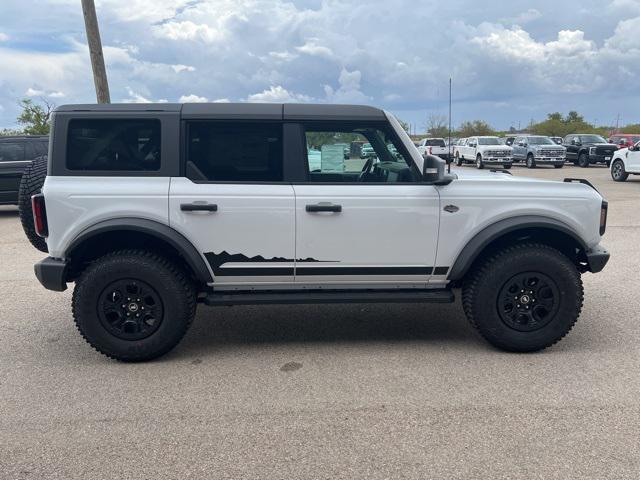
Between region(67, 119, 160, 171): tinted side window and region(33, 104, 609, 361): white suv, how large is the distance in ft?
0.03

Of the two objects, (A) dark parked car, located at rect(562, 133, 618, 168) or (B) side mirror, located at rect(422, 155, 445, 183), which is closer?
(B) side mirror, located at rect(422, 155, 445, 183)

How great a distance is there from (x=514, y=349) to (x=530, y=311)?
0.32 meters

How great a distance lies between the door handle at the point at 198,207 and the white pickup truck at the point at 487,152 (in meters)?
24.1

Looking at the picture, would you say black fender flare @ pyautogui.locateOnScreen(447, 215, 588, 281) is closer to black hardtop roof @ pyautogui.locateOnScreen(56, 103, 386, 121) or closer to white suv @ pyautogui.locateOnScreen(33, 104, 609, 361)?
white suv @ pyautogui.locateOnScreen(33, 104, 609, 361)

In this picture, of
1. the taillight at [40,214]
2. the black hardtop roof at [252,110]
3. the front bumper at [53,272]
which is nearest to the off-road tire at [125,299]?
the front bumper at [53,272]

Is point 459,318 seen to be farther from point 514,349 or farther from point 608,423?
point 608,423

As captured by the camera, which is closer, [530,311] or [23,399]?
[23,399]

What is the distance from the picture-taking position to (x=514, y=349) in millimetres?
4059

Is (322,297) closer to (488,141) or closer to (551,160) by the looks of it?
(551,160)

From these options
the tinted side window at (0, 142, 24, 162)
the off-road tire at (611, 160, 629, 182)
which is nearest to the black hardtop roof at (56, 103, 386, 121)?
the tinted side window at (0, 142, 24, 162)

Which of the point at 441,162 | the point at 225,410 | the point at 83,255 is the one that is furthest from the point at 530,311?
the point at 83,255

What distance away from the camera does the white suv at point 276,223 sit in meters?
3.82

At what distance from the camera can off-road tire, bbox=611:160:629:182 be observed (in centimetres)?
1819

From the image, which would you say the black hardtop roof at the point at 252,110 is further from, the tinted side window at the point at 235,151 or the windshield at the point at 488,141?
the windshield at the point at 488,141
